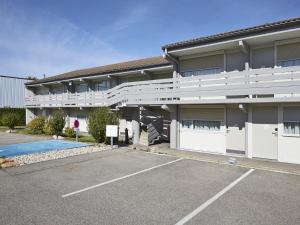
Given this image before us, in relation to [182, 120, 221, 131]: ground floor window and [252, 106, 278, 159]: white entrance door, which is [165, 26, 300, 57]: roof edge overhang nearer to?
[252, 106, 278, 159]: white entrance door

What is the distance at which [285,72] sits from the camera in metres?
10.2

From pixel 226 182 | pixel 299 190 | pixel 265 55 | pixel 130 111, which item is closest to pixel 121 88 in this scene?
pixel 130 111

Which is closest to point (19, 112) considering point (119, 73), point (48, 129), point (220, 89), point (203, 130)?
point (48, 129)

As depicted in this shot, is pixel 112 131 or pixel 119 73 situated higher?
pixel 119 73

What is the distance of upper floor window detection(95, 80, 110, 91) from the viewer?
22281mm

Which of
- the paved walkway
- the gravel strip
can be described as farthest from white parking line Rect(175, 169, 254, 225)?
the gravel strip

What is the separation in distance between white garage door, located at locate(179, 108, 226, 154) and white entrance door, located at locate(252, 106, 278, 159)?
1684mm

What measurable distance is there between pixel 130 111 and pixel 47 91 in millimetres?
19143

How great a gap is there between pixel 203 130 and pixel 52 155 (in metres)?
8.38

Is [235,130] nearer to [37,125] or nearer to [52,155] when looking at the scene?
[52,155]

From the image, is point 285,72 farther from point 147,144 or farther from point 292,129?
point 147,144

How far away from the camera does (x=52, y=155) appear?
12719 millimetres

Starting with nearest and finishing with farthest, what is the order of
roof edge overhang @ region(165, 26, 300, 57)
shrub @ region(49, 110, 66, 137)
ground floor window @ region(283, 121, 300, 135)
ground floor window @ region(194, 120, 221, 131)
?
1. roof edge overhang @ region(165, 26, 300, 57)
2. ground floor window @ region(283, 121, 300, 135)
3. ground floor window @ region(194, 120, 221, 131)
4. shrub @ region(49, 110, 66, 137)

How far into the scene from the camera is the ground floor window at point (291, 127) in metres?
10.4
